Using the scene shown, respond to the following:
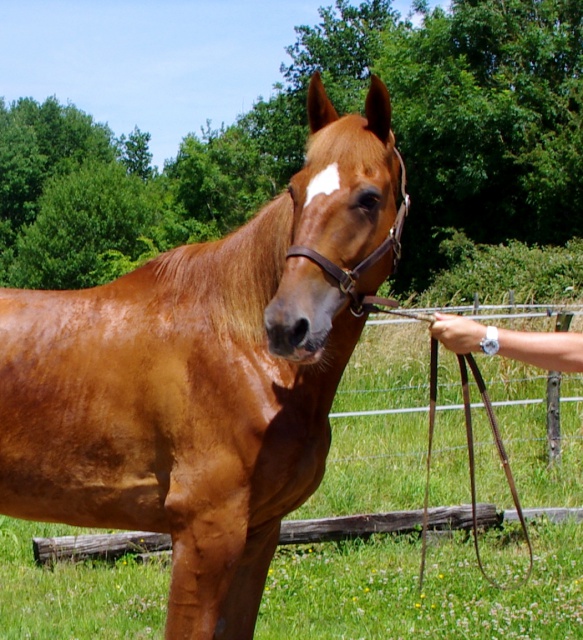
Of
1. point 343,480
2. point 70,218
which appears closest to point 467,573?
point 343,480

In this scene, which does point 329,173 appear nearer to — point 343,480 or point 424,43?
point 343,480

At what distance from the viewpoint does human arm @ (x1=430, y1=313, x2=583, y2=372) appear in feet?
8.80

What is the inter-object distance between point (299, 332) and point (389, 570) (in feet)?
10.5

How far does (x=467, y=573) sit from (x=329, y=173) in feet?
11.0

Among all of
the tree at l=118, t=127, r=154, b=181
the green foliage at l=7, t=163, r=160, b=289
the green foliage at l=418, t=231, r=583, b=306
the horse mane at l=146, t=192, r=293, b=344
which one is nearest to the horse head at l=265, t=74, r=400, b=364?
the horse mane at l=146, t=192, r=293, b=344

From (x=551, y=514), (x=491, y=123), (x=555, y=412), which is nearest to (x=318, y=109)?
(x=551, y=514)

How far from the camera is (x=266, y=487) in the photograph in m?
2.65

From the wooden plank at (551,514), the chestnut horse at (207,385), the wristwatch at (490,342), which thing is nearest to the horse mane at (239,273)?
the chestnut horse at (207,385)

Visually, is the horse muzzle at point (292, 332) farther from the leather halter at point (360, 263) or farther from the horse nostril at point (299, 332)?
the leather halter at point (360, 263)

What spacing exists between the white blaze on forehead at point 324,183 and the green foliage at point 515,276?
14.5 meters

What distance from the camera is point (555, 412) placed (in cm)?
686

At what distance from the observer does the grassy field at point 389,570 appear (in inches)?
164

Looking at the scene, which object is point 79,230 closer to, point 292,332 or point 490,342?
point 490,342

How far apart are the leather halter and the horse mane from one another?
1.04 ft
